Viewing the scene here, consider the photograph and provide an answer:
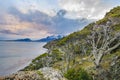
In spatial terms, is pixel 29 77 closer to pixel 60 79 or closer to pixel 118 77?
pixel 60 79

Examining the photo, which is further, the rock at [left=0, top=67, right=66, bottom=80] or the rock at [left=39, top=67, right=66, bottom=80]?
the rock at [left=39, top=67, right=66, bottom=80]

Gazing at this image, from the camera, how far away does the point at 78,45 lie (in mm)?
140875

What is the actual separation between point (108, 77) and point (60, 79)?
136ft

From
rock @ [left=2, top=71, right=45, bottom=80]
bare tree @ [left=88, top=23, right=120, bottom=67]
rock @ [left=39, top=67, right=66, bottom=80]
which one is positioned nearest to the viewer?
rock @ [left=2, top=71, right=45, bottom=80]

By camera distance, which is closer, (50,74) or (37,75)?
(37,75)

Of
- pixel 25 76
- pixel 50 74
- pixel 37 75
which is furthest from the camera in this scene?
pixel 50 74

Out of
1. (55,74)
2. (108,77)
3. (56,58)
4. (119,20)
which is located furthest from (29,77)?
(119,20)

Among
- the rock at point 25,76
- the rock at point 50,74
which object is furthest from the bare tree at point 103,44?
the rock at point 25,76

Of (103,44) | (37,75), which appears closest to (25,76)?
(37,75)

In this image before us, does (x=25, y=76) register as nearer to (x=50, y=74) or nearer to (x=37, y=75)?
(x=37, y=75)

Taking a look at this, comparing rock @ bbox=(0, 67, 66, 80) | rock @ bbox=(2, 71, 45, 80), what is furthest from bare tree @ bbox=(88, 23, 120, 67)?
rock @ bbox=(2, 71, 45, 80)

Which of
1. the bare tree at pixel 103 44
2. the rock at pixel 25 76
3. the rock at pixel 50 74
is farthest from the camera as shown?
the bare tree at pixel 103 44

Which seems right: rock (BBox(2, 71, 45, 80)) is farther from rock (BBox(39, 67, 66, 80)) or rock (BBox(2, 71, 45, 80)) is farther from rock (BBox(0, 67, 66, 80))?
rock (BBox(39, 67, 66, 80))

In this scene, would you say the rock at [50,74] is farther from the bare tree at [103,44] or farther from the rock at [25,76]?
the bare tree at [103,44]
